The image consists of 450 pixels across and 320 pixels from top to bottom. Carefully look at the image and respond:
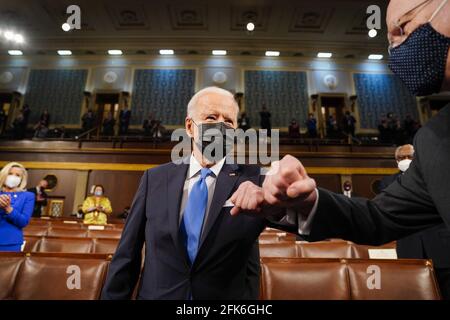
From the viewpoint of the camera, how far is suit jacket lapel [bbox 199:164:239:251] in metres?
1.16

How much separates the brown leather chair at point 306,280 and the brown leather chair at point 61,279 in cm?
91

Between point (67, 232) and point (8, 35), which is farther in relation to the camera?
point (8, 35)

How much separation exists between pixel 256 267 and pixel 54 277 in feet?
3.63

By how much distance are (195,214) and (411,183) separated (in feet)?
2.74

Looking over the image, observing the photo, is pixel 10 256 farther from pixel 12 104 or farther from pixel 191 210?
pixel 12 104

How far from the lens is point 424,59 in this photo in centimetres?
91

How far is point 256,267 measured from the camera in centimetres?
125

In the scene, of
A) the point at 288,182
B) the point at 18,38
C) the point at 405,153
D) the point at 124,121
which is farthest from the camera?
the point at 18,38

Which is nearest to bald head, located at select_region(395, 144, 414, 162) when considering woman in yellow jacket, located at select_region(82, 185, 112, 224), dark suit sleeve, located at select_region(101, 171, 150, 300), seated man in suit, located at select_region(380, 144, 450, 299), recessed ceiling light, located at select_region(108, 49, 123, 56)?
seated man in suit, located at select_region(380, 144, 450, 299)

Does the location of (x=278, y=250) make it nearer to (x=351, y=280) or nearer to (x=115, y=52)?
(x=351, y=280)

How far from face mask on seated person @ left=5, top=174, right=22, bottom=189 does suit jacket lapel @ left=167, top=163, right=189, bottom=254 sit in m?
2.19

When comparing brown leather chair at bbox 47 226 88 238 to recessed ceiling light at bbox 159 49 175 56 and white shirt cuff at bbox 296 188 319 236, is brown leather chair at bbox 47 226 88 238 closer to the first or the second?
white shirt cuff at bbox 296 188 319 236

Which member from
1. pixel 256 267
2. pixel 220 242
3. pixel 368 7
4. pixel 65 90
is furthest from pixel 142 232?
pixel 65 90

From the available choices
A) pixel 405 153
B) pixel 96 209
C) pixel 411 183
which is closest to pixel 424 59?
pixel 411 183
